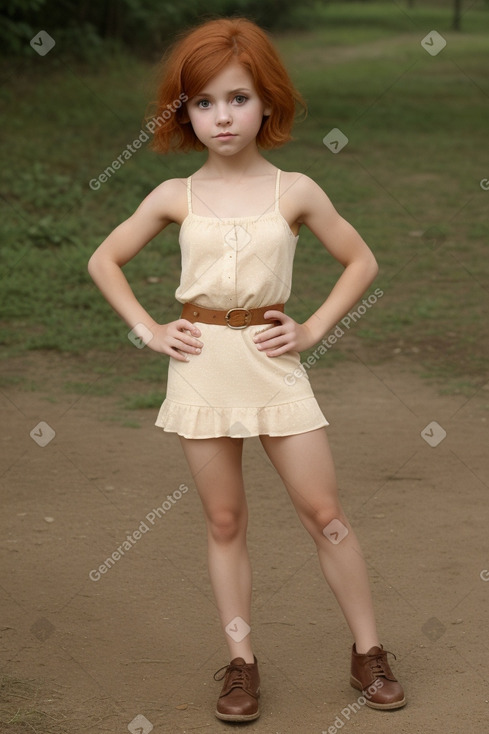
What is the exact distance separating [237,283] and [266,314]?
10cm

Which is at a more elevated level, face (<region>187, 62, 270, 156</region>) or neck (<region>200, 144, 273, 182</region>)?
face (<region>187, 62, 270, 156</region>)

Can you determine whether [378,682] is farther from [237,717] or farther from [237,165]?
[237,165]

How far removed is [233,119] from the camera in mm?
2816

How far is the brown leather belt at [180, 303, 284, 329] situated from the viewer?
9.38 ft

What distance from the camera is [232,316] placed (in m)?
2.86

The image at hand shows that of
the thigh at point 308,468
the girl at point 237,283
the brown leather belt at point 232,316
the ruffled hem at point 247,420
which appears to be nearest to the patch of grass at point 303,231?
the girl at point 237,283

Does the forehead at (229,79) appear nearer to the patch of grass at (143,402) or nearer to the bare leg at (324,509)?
the bare leg at (324,509)

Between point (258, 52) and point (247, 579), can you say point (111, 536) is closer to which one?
point (247, 579)

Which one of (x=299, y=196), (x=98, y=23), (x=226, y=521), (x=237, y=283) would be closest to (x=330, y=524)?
(x=226, y=521)

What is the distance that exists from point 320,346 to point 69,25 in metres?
14.0

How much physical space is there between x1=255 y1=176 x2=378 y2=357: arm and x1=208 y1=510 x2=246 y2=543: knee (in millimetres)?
457

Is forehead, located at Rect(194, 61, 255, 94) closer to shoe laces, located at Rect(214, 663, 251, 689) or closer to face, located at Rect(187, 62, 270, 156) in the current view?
face, located at Rect(187, 62, 270, 156)

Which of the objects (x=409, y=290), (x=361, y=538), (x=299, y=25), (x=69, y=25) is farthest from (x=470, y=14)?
(x=361, y=538)

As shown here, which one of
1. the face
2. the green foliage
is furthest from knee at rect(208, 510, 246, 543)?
the green foliage
